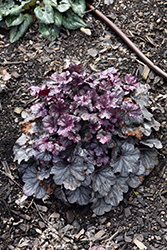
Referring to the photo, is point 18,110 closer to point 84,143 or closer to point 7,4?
point 84,143

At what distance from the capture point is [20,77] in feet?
11.5

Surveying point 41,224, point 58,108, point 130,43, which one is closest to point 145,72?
point 130,43

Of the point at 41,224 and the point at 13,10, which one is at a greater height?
the point at 13,10

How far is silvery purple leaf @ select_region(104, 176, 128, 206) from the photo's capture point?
2.72 m

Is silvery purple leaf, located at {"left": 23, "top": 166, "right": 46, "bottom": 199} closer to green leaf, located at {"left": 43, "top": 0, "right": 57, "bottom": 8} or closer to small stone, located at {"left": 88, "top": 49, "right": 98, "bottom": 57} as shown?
small stone, located at {"left": 88, "top": 49, "right": 98, "bottom": 57}

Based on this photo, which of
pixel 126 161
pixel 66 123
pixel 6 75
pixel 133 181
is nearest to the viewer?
pixel 66 123

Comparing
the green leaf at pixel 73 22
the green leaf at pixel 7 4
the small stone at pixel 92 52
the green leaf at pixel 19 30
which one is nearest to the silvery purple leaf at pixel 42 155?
the small stone at pixel 92 52

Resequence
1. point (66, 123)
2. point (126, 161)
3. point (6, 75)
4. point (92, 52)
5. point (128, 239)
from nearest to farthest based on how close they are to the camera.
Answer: point (66, 123), point (128, 239), point (126, 161), point (6, 75), point (92, 52)

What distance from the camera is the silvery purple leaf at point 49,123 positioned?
255cm

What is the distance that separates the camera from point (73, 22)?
12.5 ft

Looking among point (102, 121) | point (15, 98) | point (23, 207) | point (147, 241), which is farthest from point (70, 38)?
point (147, 241)

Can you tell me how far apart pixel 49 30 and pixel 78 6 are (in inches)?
22.5

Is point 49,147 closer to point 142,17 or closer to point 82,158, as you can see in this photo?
point 82,158

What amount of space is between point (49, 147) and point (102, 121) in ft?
1.87
